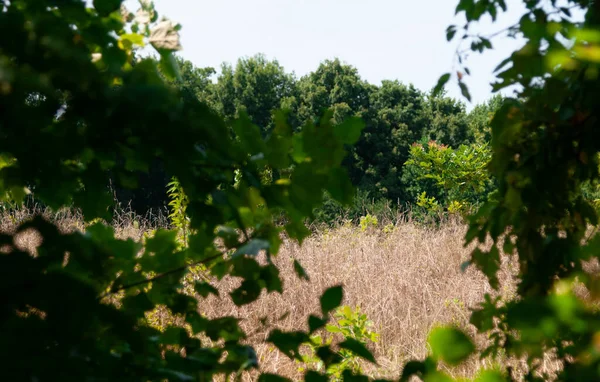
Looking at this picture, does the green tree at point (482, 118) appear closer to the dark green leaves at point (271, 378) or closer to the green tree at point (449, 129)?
the green tree at point (449, 129)

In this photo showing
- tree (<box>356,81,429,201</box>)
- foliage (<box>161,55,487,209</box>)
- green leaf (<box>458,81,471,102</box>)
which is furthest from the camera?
foliage (<box>161,55,487,209</box>)

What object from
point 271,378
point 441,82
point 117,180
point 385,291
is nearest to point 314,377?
point 271,378

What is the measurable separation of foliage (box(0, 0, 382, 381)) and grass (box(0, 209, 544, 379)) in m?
2.01

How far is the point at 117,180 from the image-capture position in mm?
972

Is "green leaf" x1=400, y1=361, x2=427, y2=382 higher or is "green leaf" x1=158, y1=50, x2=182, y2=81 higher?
"green leaf" x1=158, y1=50, x2=182, y2=81

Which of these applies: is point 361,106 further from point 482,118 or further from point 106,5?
point 106,5

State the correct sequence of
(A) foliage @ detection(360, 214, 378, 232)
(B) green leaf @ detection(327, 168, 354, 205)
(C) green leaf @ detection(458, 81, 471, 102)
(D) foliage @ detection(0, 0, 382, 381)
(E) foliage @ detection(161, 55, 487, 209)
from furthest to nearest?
(E) foliage @ detection(161, 55, 487, 209) < (A) foliage @ detection(360, 214, 378, 232) < (C) green leaf @ detection(458, 81, 471, 102) < (B) green leaf @ detection(327, 168, 354, 205) < (D) foliage @ detection(0, 0, 382, 381)

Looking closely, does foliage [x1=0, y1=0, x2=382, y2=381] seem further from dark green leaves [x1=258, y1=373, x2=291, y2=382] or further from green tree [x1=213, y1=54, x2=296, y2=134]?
green tree [x1=213, y1=54, x2=296, y2=134]

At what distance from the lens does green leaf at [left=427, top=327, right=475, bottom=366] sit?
1.59 feet

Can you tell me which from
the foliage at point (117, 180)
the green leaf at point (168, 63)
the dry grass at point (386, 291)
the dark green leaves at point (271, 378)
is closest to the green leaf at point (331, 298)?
the foliage at point (117, 180)

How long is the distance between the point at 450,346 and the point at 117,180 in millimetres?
695

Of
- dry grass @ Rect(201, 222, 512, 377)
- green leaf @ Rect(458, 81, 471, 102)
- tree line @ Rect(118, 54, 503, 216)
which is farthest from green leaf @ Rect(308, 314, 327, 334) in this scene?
tree line @ Rect(118, 54, 503, 216)

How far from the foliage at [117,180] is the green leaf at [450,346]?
12.0 inches

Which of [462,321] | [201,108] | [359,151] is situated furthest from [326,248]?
[359,151]
